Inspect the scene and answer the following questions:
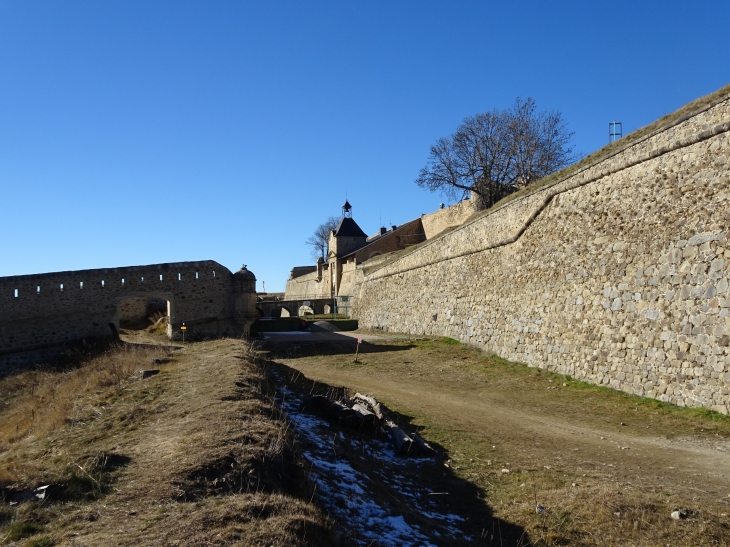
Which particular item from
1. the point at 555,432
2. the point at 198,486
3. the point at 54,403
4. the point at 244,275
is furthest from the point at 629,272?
the point at 244,275

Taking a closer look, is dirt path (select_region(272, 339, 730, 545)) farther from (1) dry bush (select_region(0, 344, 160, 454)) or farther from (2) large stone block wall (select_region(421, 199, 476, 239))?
(2) large stone block wall (select_region(421, 199, 476, 239))

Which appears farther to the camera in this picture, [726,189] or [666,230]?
[666,230]

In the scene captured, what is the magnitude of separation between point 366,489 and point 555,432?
442 centimetres

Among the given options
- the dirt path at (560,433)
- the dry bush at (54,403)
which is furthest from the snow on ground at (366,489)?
the dry bush at (54,403)

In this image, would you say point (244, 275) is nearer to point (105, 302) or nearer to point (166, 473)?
point (105, 302)

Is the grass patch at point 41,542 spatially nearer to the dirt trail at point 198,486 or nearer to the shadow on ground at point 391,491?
the dirt trail at point 198,486

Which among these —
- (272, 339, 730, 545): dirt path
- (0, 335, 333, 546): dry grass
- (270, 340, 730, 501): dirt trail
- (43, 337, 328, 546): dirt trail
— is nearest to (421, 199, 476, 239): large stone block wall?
(272, 339, 730, 545): dirt path

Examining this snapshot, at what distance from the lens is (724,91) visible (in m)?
13.5

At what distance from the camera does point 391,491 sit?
21.3 ft

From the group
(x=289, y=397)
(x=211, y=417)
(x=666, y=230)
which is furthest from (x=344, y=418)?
(x=666, y=230)

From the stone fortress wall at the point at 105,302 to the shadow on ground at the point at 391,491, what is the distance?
15.9 metres

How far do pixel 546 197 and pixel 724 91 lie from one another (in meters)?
4.61

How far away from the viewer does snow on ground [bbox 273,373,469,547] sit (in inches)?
200

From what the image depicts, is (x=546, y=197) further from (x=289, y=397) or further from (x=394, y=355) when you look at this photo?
(x=289, y=397)
